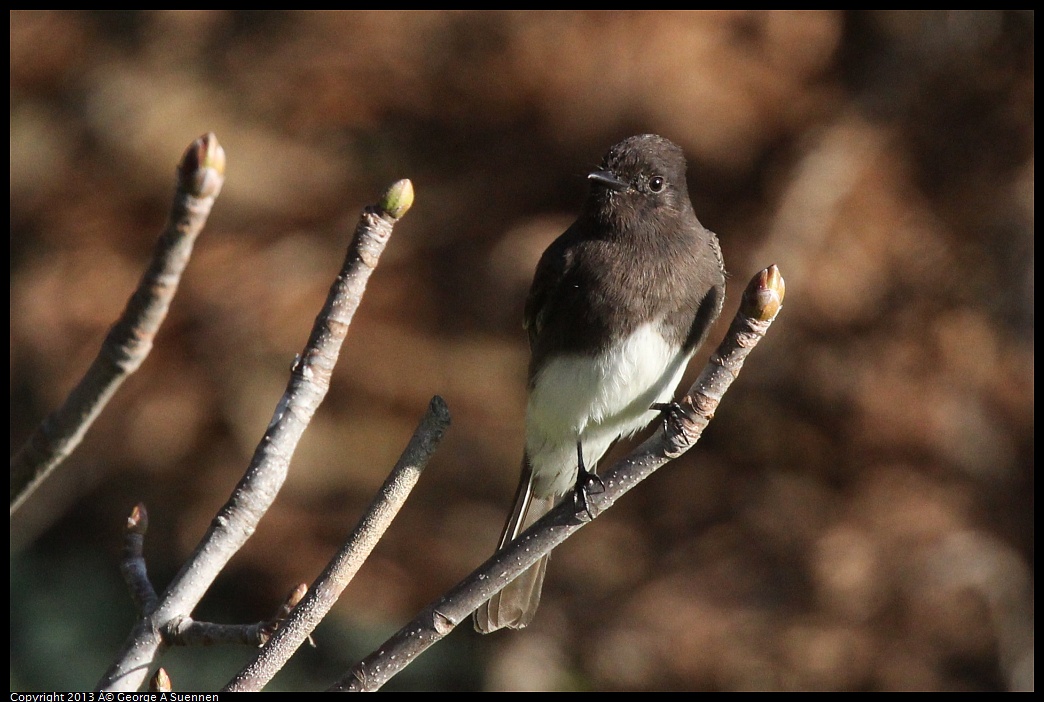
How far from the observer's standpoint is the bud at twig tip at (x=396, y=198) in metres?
1.39

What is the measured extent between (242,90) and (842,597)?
3.70m

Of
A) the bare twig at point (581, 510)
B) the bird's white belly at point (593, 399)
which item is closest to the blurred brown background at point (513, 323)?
the bird's white belly at point (593, 399)

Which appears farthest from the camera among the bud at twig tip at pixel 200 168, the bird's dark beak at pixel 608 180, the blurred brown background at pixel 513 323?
Answer: the blurred brown background at pixel 513 323

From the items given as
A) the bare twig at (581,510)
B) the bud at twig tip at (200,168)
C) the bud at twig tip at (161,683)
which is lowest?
the bud at twig tip at (161,683)

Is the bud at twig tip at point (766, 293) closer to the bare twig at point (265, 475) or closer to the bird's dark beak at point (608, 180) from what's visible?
the bare twig at point (265, 475)

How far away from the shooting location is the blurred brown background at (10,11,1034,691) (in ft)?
15.0

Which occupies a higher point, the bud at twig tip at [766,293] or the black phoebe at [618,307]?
the bud at twig tip at [766,293]

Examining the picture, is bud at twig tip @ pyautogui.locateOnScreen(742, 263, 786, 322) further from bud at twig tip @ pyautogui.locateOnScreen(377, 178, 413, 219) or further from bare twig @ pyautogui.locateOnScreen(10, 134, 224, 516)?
bare twig @ pyautogui.locateOnScreen(10, 134, 224, 516)

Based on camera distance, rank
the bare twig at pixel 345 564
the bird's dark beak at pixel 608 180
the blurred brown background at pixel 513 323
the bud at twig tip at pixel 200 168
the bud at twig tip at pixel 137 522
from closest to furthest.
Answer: the bud at twig tip at pixel 200 168 < the bare twig at pixel 345 564 < the bud at twig tip at pixel 137 522 < the bird's dark beak at pixel 608 180 < the blurred brown background at pixel 513 323

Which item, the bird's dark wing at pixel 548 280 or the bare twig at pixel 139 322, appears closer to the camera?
the bare twig at pixel 139 322

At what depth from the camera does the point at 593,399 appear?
9.59ft

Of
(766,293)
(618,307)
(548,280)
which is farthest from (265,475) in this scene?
(548,280)

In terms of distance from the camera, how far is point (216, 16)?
500cm

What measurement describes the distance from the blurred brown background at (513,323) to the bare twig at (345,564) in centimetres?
306
